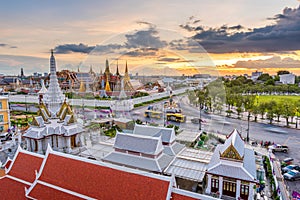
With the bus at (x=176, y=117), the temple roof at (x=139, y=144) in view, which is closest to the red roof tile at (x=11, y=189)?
the temple roof at (x=139, y=144)

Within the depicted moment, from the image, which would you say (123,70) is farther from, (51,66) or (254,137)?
(254,137)

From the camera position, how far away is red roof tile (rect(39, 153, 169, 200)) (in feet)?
25.1

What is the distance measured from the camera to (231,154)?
1128 cm

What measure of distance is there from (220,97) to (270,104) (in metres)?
24.3

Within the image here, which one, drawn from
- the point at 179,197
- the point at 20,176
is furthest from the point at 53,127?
the point at 179,197

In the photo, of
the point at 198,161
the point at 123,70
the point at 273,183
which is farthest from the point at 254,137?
the point at 123,70

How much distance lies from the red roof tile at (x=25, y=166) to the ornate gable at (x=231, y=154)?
29.4ft

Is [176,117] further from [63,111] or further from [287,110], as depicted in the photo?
[287,110]

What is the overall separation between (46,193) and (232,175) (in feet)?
28.1

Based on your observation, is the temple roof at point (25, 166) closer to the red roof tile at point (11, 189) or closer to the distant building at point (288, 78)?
the red roof tile at point (11, 189)

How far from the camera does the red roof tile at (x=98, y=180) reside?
25.1 feet

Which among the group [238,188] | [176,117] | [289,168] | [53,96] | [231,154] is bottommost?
[289,168]

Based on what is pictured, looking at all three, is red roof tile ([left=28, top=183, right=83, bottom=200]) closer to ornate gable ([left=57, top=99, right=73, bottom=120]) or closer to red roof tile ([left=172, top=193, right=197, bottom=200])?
red roof tile ([left=172, top=193, right=197, bottom=200])

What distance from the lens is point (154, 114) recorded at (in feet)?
42.7
